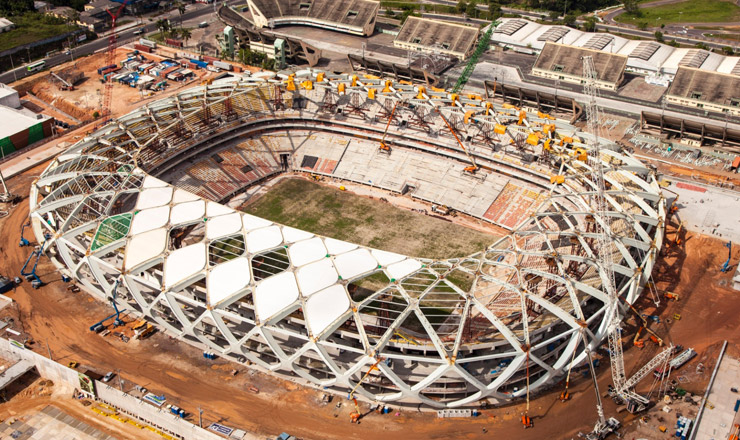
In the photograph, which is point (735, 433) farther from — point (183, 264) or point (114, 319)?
point (114, 319)

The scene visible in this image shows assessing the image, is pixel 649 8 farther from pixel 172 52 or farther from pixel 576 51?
pixel 172 52

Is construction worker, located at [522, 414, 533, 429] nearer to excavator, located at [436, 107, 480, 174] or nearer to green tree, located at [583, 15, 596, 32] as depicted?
excavator, located at [436, 107, 480, 174]

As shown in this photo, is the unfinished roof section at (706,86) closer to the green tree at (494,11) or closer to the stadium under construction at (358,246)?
the stadium under construction at (358,246)

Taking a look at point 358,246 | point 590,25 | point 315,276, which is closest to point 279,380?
point 315,276

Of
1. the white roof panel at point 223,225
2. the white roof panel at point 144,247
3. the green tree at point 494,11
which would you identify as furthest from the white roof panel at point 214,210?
the green tree at point 494,11

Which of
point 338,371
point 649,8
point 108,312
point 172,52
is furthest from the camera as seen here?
point 649,8

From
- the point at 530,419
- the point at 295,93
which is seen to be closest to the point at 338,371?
the point at 530,419

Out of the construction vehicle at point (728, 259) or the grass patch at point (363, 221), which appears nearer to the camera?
the construction vehicle at point (728, 259)

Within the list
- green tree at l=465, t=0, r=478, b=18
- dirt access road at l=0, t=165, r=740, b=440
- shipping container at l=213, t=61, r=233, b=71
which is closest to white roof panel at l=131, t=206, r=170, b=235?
dirt access road at l=0, t=165, r=740, b=440
